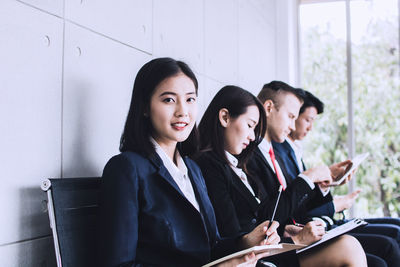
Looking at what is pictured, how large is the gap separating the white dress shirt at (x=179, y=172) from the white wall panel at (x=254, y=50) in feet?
6.60

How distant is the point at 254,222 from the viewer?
205 centimetres

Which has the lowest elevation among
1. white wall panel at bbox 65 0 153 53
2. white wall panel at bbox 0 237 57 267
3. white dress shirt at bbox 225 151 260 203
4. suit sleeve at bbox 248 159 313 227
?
white wall panel at bbox 0 237 57 267

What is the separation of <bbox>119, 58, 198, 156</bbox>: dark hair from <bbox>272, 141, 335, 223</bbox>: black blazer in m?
1.32

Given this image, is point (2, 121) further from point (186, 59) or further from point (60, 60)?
point (186, 59)

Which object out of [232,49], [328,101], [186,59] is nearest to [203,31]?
[186,59]

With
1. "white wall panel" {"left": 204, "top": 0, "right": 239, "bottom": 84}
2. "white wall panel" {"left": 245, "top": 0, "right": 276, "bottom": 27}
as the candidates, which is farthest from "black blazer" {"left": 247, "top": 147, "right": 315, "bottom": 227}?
"white wall panel" {"left": 245, "top": 0, "right": 276, "bottom": 27}

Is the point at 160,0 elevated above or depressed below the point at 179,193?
above

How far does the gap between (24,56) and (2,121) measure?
226 millimetres

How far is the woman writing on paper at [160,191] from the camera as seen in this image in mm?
1341

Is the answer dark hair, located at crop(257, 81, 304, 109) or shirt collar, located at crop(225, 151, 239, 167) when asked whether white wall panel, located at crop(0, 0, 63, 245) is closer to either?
shirt collar, located at crop(225, 151, 239, 167)

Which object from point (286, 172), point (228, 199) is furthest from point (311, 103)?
point (228, 199)

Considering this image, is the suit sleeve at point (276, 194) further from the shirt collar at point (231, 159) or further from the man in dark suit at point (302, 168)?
Result: the man in dark suit at point (302, 168)

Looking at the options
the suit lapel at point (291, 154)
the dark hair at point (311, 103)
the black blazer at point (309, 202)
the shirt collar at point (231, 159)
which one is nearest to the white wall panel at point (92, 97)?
the shirt collar at point (231, 159)

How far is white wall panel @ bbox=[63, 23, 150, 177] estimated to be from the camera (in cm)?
164
